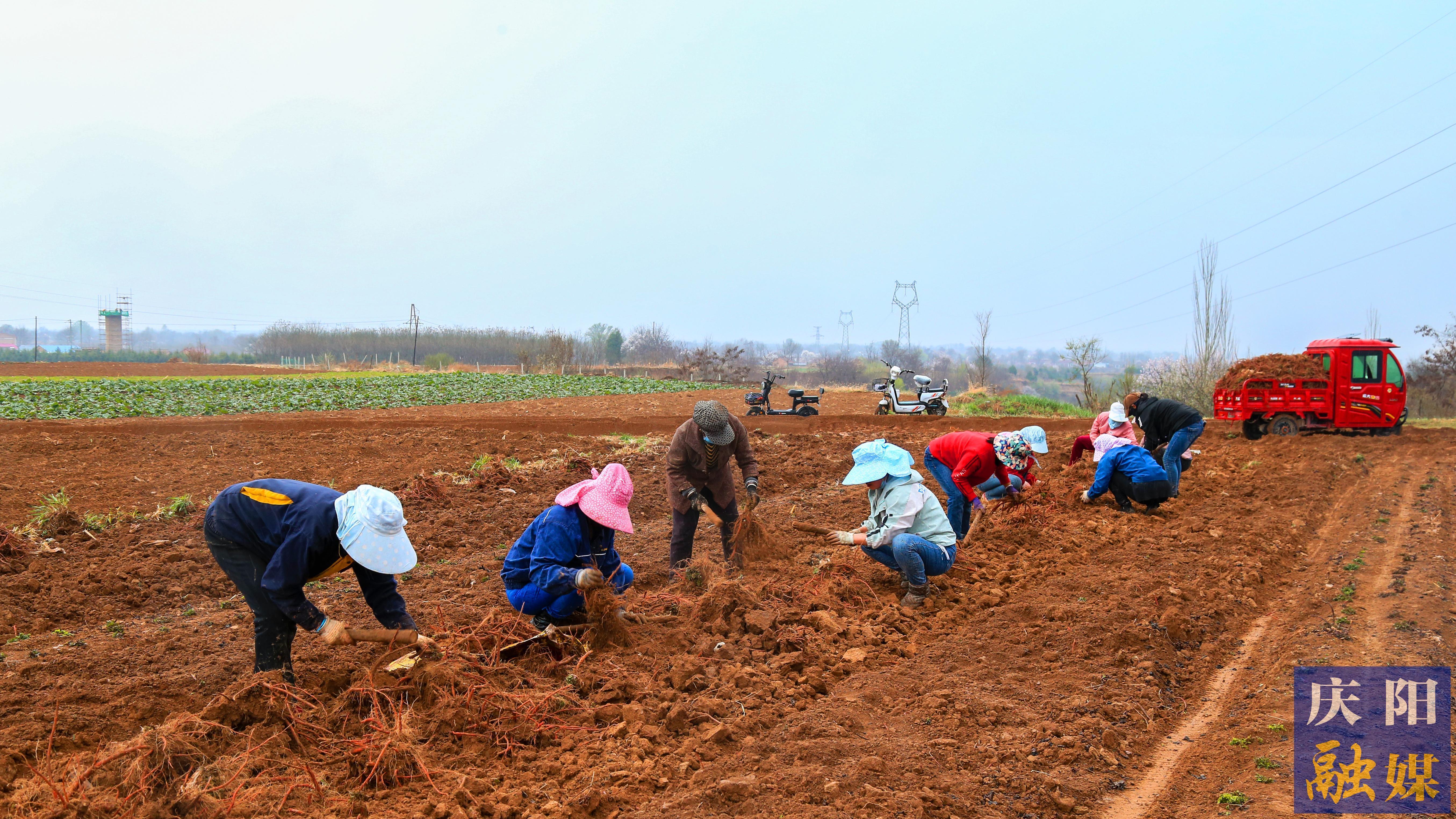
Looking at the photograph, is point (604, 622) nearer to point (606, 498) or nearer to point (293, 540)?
point (606, 498)

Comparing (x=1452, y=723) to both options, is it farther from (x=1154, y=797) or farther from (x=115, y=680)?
(x=115, y=680)

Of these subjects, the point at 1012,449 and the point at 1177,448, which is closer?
the point at 1012,449

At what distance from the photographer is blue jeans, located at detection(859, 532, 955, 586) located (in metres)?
5.26

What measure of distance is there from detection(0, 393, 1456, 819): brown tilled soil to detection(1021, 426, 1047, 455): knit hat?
644 millimetres

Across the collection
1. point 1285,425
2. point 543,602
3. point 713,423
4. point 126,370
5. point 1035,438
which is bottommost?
point 543,602

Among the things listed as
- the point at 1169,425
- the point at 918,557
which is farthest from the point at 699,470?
the point at 1169,425

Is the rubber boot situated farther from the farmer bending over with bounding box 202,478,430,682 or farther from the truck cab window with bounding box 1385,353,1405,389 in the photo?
the truck cab window with bounding box 1385,353,1405,389

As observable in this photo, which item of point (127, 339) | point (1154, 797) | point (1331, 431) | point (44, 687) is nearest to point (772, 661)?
point (1154, 797)

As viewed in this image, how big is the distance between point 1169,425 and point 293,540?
8.74 m

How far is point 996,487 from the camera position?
24.5 feet

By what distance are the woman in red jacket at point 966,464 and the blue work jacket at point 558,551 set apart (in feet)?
11.1

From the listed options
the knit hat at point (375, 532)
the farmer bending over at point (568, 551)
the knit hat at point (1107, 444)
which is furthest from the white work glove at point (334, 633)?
the knit hat at point (1107, 444)

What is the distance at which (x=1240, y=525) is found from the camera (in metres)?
7.64

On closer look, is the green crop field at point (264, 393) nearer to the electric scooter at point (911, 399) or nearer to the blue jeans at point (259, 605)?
the electric scooter at point (911, 399)
